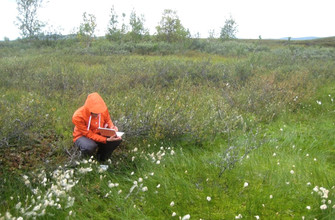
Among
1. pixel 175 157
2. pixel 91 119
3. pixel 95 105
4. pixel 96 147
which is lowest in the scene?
pixel 175 157

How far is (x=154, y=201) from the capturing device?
3344 mm

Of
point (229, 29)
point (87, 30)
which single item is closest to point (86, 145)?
point (87, 30)

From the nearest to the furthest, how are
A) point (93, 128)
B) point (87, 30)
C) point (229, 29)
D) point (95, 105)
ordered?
point (95, 105), point (93, 128), point (87, 30), point (229, 29)

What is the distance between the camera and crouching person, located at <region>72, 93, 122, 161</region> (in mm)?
4176

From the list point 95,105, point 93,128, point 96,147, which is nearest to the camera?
point 95,105

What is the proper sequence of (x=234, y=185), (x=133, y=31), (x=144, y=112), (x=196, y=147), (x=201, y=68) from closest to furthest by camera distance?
(x=234, y=185) → (x=196, y=147) → (x=144, y=112) → (x=201, y=68) → (x=133, y=31)

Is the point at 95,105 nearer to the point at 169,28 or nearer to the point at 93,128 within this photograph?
the point at 93,128

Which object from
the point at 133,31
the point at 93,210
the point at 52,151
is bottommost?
the point at 93,210

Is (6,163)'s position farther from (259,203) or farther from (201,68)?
(201,68)

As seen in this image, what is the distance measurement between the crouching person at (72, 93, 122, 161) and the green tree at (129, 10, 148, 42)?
21511 millimetres

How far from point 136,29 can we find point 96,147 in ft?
78.5

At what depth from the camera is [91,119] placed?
173 inches

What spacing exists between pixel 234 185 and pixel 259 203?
469 millimetres

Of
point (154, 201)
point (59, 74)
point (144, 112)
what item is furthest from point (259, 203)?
point (59, 74)
